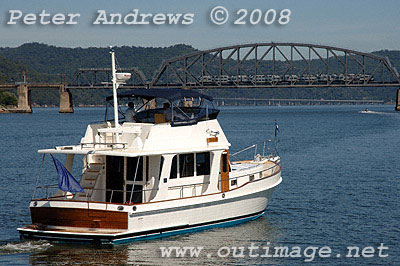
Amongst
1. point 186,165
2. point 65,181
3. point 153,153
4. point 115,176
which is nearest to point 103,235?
point 65,181

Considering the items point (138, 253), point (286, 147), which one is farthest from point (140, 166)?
point (286, 147)

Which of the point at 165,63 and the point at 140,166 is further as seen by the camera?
the point at 165,63

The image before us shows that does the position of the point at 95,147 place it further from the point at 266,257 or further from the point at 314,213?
the point at 314,213

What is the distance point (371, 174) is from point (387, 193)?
7.78 meters

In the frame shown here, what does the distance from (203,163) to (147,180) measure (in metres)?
2.38

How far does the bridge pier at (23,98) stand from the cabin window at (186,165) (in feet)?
561

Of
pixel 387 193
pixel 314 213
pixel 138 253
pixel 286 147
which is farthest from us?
pixel 286 147

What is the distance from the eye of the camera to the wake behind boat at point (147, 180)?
20.1 m

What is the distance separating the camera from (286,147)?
60.0 meters

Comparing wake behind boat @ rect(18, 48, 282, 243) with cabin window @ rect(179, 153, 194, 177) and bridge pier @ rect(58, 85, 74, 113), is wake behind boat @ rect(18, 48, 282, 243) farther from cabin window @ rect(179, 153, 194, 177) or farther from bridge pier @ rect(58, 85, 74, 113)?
bridge pier @ rect(58, 85, 74, 113)

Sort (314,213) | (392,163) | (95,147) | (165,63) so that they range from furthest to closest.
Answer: (165,63) → (392,163) → (314,213) → (95,147)

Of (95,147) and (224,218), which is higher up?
(95,147)

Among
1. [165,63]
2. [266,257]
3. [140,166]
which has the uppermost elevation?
[165,63]

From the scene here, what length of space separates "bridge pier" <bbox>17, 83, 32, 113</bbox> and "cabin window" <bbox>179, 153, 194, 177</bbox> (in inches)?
6738
